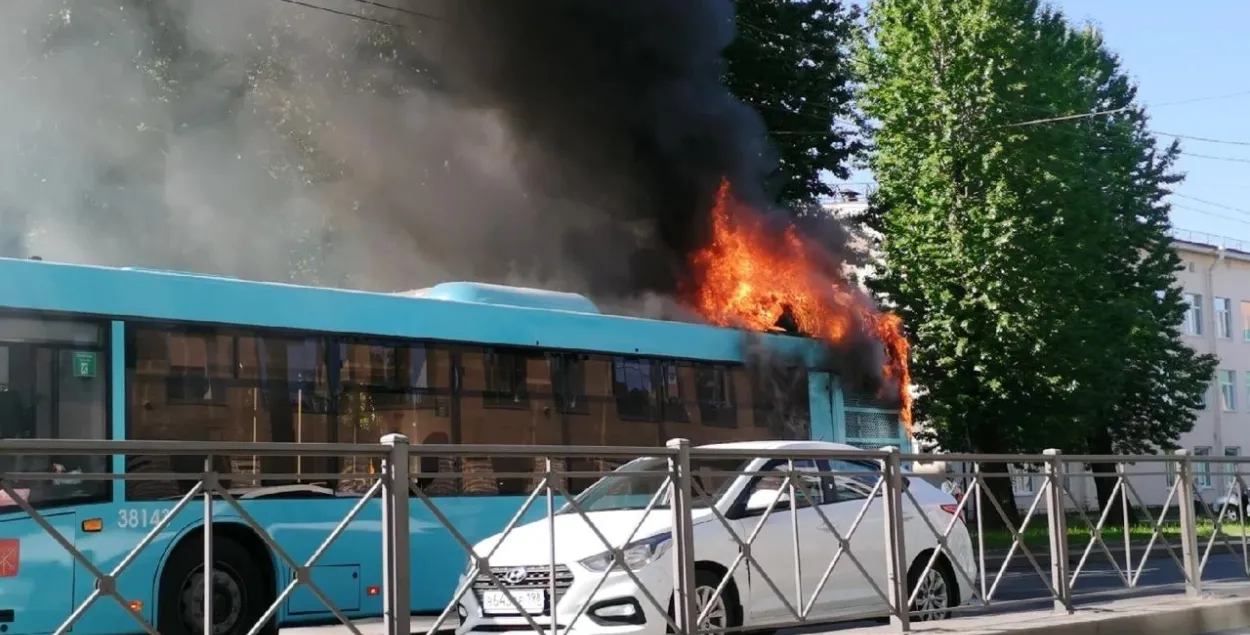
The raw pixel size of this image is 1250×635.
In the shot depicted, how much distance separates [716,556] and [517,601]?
2334 millimetres

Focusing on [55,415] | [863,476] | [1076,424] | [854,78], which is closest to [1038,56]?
[854,78]

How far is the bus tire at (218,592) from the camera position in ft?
27.4

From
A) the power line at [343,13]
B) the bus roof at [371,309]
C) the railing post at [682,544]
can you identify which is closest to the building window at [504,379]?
the bus roof at [371,309]

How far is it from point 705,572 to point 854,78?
75.3 feet

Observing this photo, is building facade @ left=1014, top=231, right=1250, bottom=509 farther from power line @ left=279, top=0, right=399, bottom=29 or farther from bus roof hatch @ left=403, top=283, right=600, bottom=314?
bus roof hatch @ left=403, top=283, right=600, bottom=314

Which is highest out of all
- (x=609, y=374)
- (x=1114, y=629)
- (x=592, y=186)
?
(x=592, y=186)

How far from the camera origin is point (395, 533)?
22.8ft

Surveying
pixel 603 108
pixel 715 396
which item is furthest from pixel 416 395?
pixel 603 108

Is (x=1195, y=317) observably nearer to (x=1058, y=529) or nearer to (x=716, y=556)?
(x=1058, y=529)

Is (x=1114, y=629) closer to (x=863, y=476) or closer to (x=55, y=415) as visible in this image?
(x=863, y=476)

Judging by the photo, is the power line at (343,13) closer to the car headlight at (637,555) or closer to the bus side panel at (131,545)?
the bus side panel at (131,545)

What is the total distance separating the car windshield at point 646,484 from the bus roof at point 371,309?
384 centimetres

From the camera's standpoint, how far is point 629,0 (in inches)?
967

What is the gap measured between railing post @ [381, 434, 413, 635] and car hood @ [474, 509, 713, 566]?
0.63m
